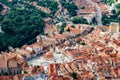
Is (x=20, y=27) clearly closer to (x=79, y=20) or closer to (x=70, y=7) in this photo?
(x=79, y=20)

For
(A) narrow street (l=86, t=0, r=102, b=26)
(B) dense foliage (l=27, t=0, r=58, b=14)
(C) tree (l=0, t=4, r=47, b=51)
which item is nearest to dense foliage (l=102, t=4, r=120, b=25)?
(A) narrow street (l=86, t=0, r=102, b=26)

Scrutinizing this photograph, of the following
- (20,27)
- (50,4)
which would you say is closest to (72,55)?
(20,27)

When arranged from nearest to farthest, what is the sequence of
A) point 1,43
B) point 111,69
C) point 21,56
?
1. point 111,69
2. point 21,56
3. point 1,43

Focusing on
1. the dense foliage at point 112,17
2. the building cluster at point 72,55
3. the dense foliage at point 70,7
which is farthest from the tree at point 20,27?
the dense foliage at point 112,17

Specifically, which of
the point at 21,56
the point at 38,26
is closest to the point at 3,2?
the point at 38,26

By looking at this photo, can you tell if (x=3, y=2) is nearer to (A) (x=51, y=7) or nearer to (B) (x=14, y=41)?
(A) (x=51, y=7)

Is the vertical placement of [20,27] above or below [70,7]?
above

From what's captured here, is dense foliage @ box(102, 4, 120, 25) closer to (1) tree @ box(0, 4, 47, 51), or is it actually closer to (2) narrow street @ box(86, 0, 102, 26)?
(2) narrow street @ box(86, 0, 102, 26)
